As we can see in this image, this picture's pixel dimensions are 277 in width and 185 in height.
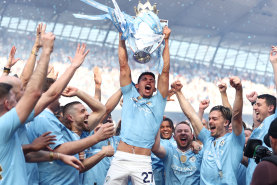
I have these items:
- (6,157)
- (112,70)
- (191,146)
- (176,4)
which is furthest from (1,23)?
A: (6,157)

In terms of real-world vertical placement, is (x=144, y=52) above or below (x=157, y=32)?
below

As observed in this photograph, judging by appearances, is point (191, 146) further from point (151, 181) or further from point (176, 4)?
point (176, 4)

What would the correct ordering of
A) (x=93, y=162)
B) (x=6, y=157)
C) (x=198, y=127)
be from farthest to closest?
(x=198, y=127) < (x=93, y=162) < (x=6, y=157)

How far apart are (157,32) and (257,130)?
3.80 feet

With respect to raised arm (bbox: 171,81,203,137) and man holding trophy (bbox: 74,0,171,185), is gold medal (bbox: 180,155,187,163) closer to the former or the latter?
raised arm (bbox: 171,81,203,137)

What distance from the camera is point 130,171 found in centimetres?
314

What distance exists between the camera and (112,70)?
16156 millimetres

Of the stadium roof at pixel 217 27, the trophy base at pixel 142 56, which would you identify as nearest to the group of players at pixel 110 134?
the trophy base at pixel 142 56

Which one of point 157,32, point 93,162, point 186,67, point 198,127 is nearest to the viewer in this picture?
point 93,162

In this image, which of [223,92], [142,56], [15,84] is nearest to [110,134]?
[15,84]

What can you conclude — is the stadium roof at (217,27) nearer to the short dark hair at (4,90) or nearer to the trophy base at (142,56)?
the trophy base at (142,56)

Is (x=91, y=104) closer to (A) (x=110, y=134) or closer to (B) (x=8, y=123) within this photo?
(A) (x=110, y=134)

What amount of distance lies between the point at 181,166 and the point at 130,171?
0.66 metres

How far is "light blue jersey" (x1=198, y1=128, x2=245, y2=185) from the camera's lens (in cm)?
322
